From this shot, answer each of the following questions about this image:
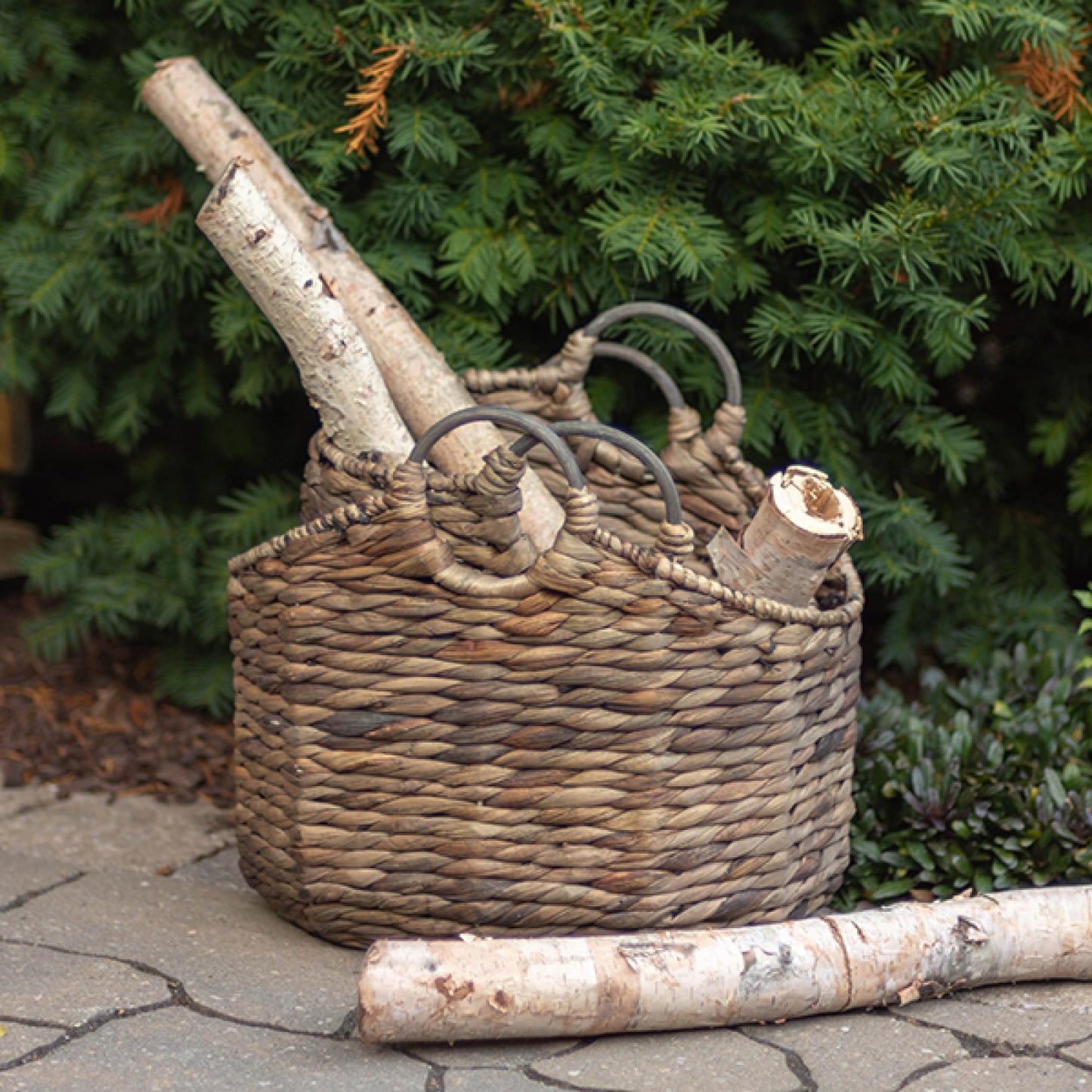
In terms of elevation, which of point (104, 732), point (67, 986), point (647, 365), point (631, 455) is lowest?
point (104, 732)

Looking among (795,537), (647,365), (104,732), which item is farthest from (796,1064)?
(104,732)

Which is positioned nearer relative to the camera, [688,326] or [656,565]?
[656,565]

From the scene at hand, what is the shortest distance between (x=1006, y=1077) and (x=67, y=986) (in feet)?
4.26

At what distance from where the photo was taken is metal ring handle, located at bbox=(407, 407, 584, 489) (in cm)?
183

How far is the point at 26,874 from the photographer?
244 centimetres

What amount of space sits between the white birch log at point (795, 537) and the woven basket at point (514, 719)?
0.08 m

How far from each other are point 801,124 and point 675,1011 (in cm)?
160

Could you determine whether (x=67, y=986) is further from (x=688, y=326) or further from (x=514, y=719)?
(x=688, y=326)

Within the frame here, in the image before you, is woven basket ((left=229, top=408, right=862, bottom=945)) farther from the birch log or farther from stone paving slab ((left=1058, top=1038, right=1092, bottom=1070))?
stone paving slab ((left=1058, top=1038, right=1092, bottom=1070))

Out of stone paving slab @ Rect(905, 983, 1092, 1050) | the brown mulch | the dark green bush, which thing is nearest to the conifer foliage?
the brown mulch

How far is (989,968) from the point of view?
2.01 meters

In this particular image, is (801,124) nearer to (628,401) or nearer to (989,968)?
(628,401)

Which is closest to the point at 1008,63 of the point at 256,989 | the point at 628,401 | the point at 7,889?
the point at 628,401

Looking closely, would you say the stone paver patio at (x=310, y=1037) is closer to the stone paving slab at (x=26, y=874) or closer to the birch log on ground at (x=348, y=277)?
the stone paving slab at (x=26, y=874)
